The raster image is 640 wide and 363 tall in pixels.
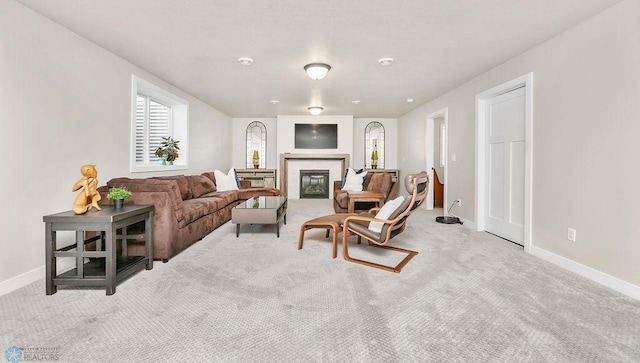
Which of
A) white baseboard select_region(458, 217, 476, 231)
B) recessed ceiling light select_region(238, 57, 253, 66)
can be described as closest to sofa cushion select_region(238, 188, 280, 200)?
recessed ceiling light select_region(238, 57, 253, 66)

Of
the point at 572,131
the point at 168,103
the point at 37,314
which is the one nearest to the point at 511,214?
the point at 572,131

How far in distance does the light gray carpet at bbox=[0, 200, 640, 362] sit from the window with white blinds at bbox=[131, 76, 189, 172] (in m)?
2.32

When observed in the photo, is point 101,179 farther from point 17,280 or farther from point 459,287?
point 459,287

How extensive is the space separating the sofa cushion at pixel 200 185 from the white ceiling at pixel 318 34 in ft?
5.49

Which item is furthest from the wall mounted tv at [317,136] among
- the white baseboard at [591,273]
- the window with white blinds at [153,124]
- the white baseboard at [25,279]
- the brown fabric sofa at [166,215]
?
the white baseboard at [25,279]

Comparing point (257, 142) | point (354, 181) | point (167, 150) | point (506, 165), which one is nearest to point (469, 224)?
point (506, 165)

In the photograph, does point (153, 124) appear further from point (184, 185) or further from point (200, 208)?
point (200, 208)

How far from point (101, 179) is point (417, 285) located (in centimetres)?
366

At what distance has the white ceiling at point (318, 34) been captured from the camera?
254cm

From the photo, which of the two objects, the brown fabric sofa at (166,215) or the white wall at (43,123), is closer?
the white wall at (43,123)

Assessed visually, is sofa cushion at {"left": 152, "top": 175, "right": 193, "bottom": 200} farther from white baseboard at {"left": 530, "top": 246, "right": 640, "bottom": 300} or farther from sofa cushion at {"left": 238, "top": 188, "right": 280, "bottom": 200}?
white baseboard at {"left": 530, "top": 246, "right": 640, "bottom": 300}

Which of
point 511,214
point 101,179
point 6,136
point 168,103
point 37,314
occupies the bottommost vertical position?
point 37,314

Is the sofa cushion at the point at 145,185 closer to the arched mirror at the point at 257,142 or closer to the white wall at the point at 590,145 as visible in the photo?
the white wall at the point at 590,145

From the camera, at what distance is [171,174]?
527 cm
